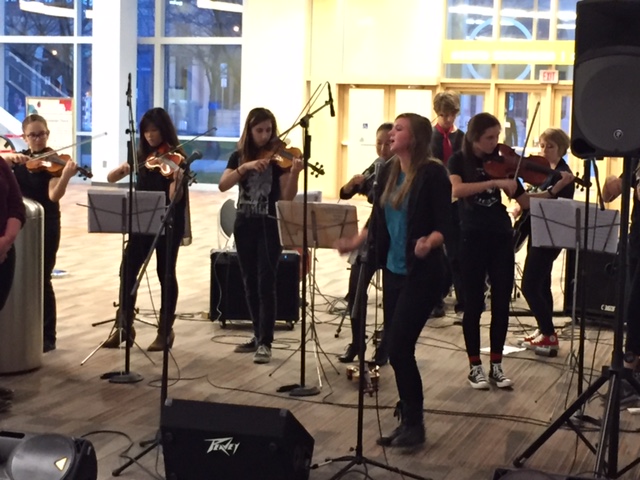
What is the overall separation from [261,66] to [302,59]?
932 millimetres

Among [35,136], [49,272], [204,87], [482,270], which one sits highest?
[204,87]

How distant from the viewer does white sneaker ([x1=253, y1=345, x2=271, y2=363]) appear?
6.67m

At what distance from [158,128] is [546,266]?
9.45 feet

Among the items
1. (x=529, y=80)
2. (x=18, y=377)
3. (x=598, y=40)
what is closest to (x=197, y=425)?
(x=598, y=40)

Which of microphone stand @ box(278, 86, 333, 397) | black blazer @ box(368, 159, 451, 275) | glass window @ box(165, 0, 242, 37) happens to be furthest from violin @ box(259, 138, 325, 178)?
glass window @ box(165, 0, 242, 37)

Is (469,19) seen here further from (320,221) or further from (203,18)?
(320,221)

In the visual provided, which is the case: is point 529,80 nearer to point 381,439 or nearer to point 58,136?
point 58,136

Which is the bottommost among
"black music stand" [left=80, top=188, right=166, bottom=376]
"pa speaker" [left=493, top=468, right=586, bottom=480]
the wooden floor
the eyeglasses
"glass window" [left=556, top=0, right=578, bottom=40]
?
the wooden floor

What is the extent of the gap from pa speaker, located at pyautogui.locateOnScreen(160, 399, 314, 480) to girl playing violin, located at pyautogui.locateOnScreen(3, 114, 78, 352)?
3.11m

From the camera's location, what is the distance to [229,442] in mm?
3885

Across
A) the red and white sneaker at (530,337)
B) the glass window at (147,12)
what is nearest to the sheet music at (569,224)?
the red and white sneaker at (530,337)

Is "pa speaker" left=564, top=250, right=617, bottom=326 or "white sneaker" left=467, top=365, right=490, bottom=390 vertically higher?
"pa speaker" left=564, top=250, right=617, bottom=326

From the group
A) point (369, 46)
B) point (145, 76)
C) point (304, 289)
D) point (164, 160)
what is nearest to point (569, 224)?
point (304, 289)

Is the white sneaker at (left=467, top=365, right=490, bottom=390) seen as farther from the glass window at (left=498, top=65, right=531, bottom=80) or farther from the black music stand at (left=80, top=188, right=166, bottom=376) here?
the glass window at (left=498, top=65, right=531, bottom=80)
